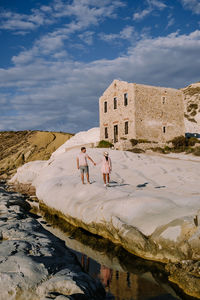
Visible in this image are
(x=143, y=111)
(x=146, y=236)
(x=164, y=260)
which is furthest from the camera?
(x=143, y=111)

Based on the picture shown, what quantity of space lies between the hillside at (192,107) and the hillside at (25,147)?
21112 mm

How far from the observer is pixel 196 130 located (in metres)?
43.4

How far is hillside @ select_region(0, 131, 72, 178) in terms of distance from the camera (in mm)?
40688

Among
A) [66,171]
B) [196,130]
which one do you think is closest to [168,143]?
[66,171]

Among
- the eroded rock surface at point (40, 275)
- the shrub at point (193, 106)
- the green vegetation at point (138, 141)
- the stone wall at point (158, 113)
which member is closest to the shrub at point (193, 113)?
the shrub at point (193, 106)

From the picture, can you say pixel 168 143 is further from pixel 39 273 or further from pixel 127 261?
pixel 39 273

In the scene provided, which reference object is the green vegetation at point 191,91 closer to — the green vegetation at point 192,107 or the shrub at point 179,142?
the green vegetation at point 192,107

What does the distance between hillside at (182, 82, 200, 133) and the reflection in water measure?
124ft

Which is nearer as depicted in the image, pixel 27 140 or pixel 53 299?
pixel 53 299

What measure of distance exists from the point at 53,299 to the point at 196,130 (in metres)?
43.2

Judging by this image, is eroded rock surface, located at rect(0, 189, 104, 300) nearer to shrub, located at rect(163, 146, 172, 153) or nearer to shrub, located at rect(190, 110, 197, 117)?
shrub, located at rect(163, 146, 172, 153)

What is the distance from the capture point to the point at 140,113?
26.6 meters

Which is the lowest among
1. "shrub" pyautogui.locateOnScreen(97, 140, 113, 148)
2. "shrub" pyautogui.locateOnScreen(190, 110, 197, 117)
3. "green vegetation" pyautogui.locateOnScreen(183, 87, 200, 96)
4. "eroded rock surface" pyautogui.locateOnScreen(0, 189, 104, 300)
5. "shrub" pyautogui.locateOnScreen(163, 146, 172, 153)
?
"eroded rock surface" pyautogui.locateOnScreen(0, 189, 104, 300)

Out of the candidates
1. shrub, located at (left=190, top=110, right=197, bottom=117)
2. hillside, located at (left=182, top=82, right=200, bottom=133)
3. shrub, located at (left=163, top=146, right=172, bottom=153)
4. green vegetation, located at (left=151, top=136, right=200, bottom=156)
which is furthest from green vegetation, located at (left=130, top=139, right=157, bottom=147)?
shrub, located at (left=190, top=110, right=197, bottom=117)
